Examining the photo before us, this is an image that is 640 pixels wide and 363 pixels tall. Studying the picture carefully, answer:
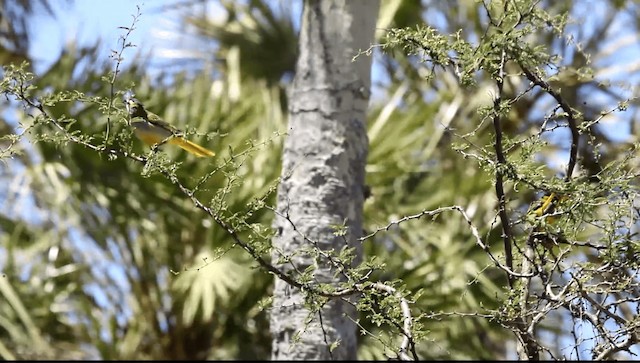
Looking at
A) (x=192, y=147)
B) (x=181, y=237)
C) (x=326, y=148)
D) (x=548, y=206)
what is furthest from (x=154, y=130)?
(x=181, y=237)

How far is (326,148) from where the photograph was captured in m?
2.82

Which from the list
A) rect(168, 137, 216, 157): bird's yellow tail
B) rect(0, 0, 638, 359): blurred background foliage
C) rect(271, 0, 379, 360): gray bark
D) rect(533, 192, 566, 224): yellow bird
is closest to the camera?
rect(533, 192, 566, 224): yellow bird

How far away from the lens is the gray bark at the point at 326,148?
2727 millimetres

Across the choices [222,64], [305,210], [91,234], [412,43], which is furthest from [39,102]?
[222,64]

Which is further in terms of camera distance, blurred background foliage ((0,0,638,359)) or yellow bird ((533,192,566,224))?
blurred background foliage ((0,0,638,359))

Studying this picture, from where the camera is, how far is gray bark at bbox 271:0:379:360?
273 centimetres

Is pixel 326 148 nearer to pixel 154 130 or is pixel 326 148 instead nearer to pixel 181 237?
pixel 154 130

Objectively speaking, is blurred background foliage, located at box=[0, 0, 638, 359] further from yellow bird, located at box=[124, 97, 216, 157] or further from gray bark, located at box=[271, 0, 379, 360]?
yellow bird, located at box=[124, 97, 216, 157]

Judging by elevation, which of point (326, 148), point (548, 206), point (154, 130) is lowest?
point (548, 206)

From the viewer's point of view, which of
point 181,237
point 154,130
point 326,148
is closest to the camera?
point 154,130

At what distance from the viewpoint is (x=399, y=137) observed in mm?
5086

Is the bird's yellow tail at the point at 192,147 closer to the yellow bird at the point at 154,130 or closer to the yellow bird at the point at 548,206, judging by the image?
the yellow bird at the point at 154,130

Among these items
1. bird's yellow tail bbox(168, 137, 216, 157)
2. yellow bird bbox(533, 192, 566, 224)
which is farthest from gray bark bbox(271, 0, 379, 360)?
yellow bird bbox(533, 192, 566, 224)

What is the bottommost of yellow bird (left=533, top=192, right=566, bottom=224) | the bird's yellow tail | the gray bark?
yellow bird (left=533, top=192, right=566, bottom=224)
